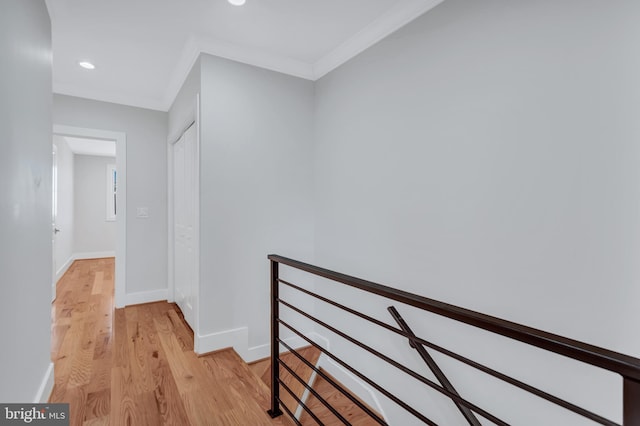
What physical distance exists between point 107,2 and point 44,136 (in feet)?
3.06

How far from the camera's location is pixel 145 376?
7.11 ft

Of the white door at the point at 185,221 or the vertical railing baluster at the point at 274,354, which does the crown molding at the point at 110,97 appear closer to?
the white door at the point at 185,221

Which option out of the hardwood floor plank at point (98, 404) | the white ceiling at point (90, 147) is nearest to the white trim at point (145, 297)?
the hardwood floor plank at point (98, 404)

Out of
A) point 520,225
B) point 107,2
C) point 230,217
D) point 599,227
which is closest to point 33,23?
point 107,2

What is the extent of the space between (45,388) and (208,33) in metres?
2.50

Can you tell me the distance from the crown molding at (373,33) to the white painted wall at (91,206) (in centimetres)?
659

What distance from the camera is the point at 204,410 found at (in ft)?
5.90

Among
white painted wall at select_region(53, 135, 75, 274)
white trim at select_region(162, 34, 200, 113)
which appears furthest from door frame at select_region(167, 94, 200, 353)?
white painted wall at select_region(53, 135, 75, 274)

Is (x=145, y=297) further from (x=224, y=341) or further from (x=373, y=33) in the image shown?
(x=373, y=33)

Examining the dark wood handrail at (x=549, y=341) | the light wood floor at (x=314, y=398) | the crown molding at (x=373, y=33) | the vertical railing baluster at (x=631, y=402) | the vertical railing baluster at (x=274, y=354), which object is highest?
the crown molding at (x=373, y=33)

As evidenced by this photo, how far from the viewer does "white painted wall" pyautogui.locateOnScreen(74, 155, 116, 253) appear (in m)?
7.14

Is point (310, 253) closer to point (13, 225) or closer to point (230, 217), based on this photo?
point (230, 217)

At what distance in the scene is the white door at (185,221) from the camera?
298 centimetres

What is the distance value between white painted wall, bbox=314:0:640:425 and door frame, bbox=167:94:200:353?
1.31 metres
